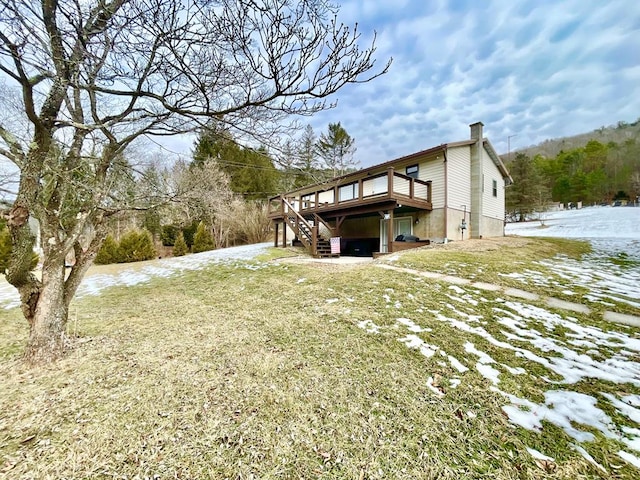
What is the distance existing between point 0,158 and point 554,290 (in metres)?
8.55

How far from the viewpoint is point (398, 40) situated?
455cm

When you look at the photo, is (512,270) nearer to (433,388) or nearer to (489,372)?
(489,372)

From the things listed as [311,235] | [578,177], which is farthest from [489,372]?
[578,177]

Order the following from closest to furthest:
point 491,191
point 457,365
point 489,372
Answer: point 489,372
point 457,365
point 491,191

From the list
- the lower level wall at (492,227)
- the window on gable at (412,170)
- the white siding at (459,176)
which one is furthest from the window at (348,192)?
the lower level wall at (492,227)

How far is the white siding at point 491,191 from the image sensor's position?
43.6 feet

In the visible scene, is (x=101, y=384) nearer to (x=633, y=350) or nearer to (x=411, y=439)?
(x=411, y=439)

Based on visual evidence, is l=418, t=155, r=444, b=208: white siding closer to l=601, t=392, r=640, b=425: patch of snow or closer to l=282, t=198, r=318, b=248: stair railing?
l=282, t=198, r=318, b=248: stair railing

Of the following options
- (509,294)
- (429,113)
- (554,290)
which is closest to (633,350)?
(509,294)

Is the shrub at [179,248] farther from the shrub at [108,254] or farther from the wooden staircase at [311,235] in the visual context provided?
the wooden staircase at [311,235]

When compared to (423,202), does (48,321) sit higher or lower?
lower

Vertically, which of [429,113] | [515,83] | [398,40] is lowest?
[398,40]

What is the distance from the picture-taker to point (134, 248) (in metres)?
15.7

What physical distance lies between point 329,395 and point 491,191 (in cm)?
1527
